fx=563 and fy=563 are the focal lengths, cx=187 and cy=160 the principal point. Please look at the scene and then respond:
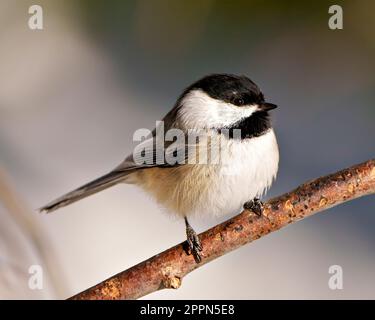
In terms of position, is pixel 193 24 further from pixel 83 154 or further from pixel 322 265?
pixel 322 265

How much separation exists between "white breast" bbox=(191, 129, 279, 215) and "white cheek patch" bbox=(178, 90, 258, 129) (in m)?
0.08

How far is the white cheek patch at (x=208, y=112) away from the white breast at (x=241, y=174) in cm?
8

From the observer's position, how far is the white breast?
1688 millimetres

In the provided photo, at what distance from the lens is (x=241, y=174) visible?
5.57ft

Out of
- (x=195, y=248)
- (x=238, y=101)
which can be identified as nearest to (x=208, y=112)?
(x=238, y=101)

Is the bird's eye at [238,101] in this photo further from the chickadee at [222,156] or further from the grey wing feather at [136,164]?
the grey wing feather at [136,164]

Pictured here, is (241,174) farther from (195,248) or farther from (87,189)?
(87,189)

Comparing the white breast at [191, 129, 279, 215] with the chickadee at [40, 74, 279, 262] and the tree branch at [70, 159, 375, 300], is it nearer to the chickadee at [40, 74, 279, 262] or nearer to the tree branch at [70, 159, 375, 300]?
the chickadee at [40, 74, 279, 262]

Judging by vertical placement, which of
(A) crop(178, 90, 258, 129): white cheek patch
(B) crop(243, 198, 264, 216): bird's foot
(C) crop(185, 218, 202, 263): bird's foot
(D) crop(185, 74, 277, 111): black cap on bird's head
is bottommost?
(C) crop(185, 218, 202, 263): bird's foot

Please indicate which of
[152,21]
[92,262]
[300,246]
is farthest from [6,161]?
[300,246]

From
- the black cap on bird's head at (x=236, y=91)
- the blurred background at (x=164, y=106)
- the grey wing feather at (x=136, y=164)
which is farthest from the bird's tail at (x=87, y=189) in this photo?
the black cap on bird's head at (x=236, y=91)

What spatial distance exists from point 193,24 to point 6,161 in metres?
0.93

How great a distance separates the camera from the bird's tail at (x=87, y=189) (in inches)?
71.9

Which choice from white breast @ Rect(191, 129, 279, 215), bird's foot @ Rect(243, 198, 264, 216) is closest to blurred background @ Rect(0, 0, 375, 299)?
white breast @ Rect(191, 129, 279, 215)
